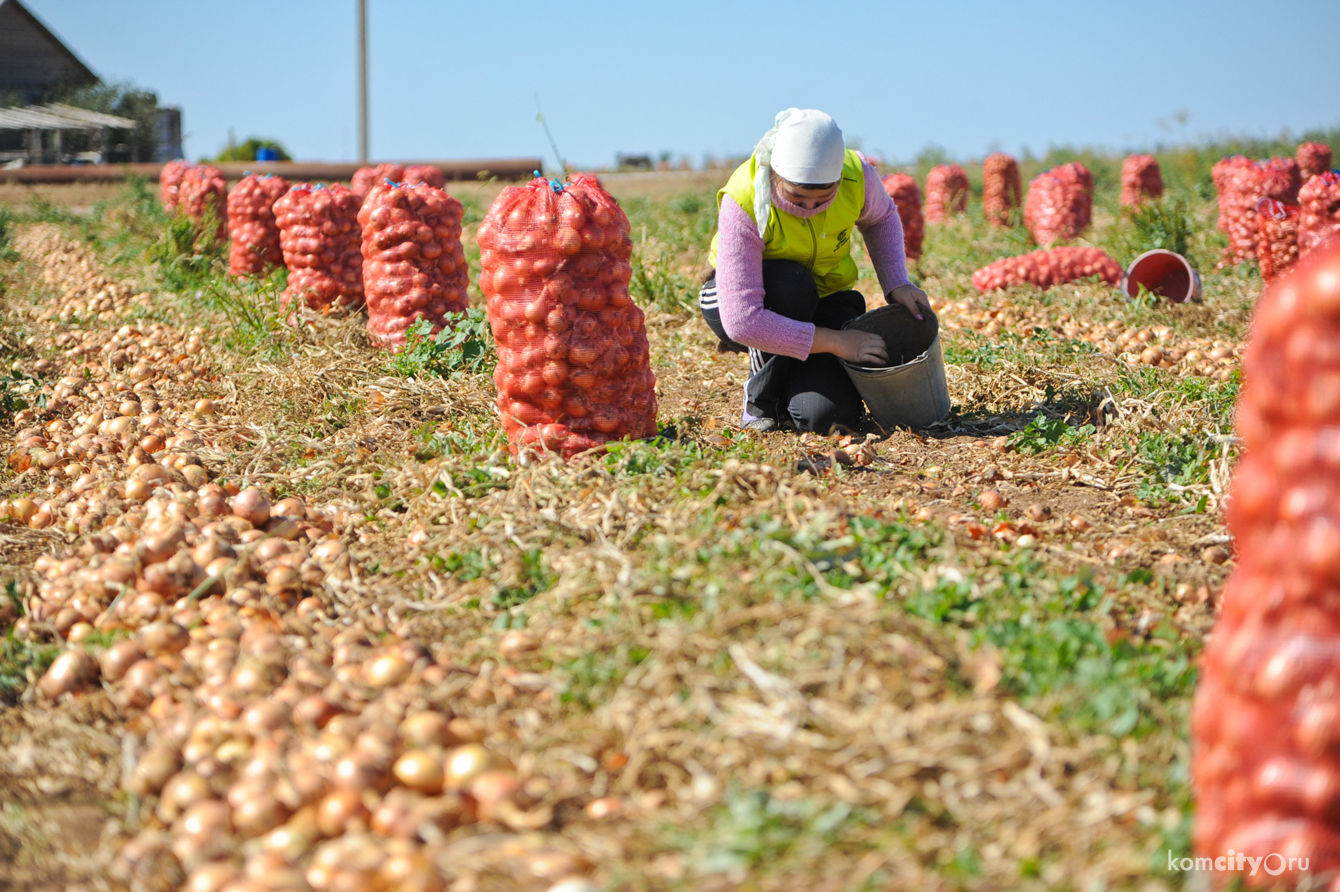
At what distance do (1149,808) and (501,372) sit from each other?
2.15 meters

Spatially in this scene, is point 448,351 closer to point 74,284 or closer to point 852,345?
point 852,345

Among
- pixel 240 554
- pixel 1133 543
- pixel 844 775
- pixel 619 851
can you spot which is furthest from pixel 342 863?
pixel 1133 543

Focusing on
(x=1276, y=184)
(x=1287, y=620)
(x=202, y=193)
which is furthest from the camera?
(x=202, y=193)

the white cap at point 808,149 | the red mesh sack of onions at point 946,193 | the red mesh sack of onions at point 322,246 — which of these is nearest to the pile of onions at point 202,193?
the red mesh sack of onions at point 322,246

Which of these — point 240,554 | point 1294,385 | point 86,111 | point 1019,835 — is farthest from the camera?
point 86,111

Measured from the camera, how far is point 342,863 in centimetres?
153

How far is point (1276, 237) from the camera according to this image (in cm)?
588

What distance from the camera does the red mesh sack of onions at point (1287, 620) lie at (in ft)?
4.06

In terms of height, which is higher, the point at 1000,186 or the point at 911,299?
the point at 1000,186

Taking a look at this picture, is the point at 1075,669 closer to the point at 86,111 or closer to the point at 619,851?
the point at 619,851

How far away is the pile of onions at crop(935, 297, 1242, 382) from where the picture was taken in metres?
4.48

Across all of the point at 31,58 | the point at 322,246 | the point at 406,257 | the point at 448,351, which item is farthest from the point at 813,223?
the point at 31,58

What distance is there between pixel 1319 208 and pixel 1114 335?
1.31 metres

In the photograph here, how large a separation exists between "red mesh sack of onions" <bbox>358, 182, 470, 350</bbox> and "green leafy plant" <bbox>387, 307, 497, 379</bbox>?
0.56 ft
